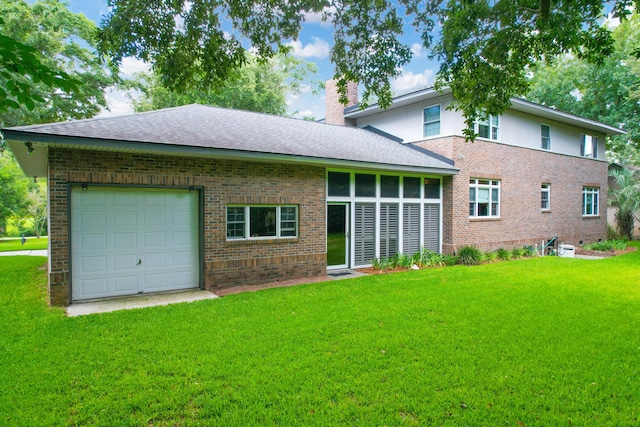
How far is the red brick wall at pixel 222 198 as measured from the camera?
23.0ft

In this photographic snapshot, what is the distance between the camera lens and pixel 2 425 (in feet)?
10.4

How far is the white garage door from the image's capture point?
291 inches

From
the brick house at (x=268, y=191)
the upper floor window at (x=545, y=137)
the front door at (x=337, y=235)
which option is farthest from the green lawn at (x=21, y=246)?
the upper floor window at (x=545, y=137)

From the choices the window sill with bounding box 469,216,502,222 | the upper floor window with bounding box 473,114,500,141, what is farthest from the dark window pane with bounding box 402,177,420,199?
the upper floor window with bounding box 473,114,500,141

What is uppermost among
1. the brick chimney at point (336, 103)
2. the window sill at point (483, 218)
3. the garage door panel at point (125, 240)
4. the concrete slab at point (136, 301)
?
the brick chimney at point (336, 103)

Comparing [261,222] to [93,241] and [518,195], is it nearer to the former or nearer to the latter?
[93,241]

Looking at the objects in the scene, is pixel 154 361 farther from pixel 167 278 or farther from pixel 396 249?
pixel 396 249

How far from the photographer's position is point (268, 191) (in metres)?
9.30

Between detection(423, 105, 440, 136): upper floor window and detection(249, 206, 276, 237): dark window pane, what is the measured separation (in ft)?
25.2

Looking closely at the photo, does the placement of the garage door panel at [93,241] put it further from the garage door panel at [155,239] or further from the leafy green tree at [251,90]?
the leafy green tree at [251,90]

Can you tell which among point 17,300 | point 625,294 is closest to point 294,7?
point 17,300

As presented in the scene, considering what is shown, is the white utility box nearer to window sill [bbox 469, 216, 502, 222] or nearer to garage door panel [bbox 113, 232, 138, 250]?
window sill [bbox 469, 216, 502, 222]

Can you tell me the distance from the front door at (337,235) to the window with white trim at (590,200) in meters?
14.7

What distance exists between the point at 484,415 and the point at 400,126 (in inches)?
523
